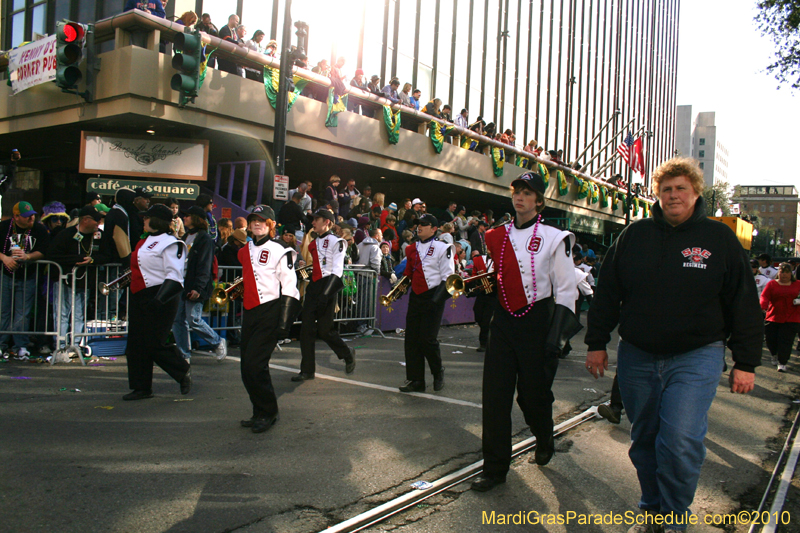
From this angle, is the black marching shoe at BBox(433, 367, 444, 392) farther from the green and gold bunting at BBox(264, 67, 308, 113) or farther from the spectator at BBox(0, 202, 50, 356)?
the green and gold bunting at BBox(264, 67, 308, 113)

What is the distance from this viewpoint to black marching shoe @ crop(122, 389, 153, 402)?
6082mm

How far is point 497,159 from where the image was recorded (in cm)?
2381

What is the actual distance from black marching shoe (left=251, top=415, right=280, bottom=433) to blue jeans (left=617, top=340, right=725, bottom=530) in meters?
2.91

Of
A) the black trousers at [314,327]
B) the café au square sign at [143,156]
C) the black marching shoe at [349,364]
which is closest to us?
the black trousers at [314,327]

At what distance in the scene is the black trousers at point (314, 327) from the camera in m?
7.26

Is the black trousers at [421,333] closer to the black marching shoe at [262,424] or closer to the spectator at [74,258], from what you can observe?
the black marching shoe at [262,424]

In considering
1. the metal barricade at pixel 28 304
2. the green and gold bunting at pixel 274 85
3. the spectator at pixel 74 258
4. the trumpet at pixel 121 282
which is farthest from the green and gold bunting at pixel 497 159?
the trumpet at pixel 121 282

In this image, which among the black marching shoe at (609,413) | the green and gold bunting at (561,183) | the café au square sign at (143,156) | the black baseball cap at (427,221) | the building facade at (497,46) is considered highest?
the building facade at (497,46)

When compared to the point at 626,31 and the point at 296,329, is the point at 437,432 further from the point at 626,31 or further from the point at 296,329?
the point at 626,31

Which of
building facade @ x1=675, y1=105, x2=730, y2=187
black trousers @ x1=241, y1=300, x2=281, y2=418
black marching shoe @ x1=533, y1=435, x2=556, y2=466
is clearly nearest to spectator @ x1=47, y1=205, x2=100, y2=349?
black trousers @ x1=241, y1=300, x2=281, y2=418

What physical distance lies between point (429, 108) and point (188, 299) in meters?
14.0

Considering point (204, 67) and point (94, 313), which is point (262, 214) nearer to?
point (94, 313)

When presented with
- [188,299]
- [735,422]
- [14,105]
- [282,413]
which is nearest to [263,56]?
[14,105]

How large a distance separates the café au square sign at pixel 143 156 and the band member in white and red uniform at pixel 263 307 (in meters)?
9.85
